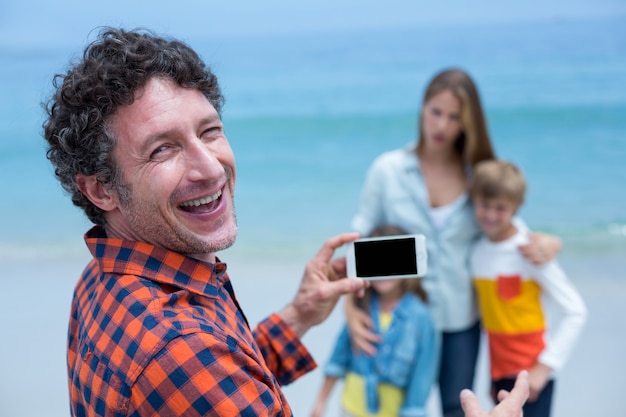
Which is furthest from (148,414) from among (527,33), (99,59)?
(527,33)

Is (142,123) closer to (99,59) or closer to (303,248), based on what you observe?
(99,59)

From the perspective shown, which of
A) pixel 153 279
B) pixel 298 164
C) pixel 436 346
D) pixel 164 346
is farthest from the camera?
pixel 298 164

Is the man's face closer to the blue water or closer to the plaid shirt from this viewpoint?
the plaid shirt

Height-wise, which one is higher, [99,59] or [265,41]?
[265,41]

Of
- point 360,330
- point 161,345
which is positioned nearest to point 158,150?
point 161,345

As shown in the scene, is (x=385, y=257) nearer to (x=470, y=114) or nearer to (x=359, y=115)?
(x=470, y=114)

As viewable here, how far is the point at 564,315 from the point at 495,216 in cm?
37

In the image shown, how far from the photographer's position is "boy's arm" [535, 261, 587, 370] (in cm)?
223

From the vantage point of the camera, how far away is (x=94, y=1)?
5453mm

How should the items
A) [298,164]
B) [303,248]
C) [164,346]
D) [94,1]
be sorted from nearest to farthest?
[164,346] < [303,248] < [94,1] < [298,164]

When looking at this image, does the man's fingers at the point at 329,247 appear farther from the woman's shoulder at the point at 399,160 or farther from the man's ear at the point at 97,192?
the woman's shoulder at the point at 399,160

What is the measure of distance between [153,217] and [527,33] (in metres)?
5.74

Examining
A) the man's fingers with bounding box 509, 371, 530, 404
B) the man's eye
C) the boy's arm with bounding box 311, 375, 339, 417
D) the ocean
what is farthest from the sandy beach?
the man's eye

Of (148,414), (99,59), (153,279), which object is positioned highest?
(99,59)
